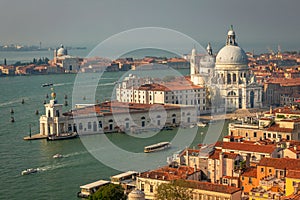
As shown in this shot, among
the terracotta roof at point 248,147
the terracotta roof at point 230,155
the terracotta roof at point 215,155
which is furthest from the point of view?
the terracotta roof at point 248,147

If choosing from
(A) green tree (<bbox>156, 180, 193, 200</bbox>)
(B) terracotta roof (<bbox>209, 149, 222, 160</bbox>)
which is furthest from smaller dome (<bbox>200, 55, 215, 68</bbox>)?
(A) green tree (<bbox>156, 180, 193, 200</bbox>)

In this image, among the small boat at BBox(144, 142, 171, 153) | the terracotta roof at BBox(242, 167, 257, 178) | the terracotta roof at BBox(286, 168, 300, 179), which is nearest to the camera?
the terracotta roof at BBox(286, 168, 300, 179)

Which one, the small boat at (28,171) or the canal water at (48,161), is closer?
the canal water at (48,161)

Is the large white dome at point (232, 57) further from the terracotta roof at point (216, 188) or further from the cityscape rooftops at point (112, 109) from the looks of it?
the terracotta roof at point (216, 188)

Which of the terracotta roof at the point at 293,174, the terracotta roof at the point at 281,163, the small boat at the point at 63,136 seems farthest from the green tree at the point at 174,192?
the small boat at the point at 63,136

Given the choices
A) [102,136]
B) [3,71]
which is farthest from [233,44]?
[3,71]

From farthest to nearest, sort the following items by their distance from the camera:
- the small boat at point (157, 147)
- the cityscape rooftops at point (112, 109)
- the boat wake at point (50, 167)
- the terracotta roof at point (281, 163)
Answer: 1. the cityscape rooftops at point (112, 109)
2. the small boat at point (157, 147)
3. the boat wake at point (50, 167)
4. the terracotta roof at point (281, 163)

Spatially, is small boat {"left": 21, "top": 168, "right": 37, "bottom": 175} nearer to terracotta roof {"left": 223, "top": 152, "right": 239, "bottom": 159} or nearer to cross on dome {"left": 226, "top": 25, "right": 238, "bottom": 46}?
terracotta roof {"left": 223, "top": 152, "right": 239, "bottom": 159}

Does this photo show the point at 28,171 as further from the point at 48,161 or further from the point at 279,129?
the point at 279,129

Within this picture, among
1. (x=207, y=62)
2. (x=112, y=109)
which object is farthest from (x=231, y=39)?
(x=112, y=109)
